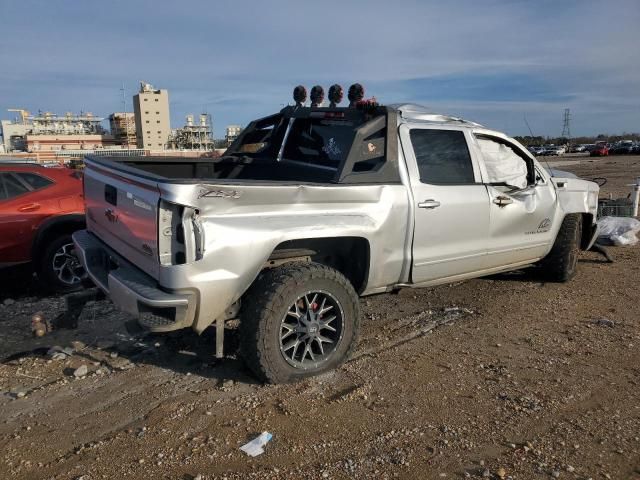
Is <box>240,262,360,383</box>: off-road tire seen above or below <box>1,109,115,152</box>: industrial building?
below

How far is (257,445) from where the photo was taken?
292 cm

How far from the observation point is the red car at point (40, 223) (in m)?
5.77

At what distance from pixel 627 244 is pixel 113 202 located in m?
7.64

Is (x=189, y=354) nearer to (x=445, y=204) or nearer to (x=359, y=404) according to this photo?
(x=359, y=404)

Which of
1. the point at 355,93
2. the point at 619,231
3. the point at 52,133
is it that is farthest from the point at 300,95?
the point at 52,133

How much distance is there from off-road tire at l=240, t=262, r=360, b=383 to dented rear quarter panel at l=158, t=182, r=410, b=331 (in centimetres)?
16

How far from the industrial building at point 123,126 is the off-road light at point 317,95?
4470 inches

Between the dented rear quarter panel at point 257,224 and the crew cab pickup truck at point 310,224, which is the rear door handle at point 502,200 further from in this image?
the dented rear quarter panel at point 257,224

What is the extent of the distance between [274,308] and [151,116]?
119741 millimetres

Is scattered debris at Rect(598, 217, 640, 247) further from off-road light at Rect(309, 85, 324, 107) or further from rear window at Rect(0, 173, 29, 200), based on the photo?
rear window at Rect(0, 173, 29, 200)

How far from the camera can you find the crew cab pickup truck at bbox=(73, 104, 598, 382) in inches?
122

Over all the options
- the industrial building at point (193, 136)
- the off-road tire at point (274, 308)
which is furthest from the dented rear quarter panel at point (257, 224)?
the industrial building at point (193, 136)

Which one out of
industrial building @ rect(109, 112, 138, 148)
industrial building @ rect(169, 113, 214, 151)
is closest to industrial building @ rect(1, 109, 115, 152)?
industrial building @ rect(109, 112, 138, 148)

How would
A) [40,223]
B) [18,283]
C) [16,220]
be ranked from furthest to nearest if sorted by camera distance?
1. [18,283]
2. [40,223]
3. [16,220]
